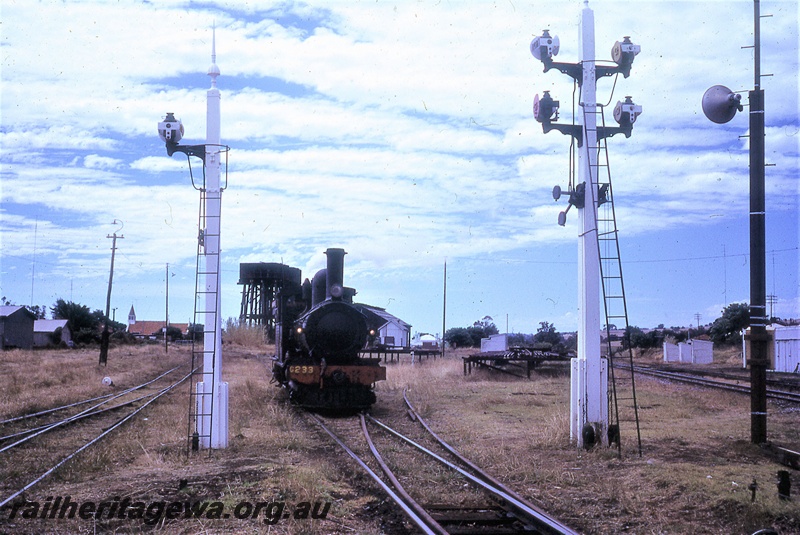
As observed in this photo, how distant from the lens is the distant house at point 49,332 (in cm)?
6662

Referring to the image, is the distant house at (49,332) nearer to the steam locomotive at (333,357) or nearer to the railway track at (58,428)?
the railway track at (58,428)

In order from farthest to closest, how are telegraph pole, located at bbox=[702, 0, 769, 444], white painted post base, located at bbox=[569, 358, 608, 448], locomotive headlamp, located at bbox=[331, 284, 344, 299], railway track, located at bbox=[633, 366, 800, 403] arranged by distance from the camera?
1. railway track, located at bbox=[633, 366, 800, 403]
2. locomotive headlamp, located at bbox=[331, 284, 344, 299]
3. white painted post base, located at bbox=[569, 358, 608, 448]
4. telegraph pole, located at bbox=[702, 0, 769, 444]

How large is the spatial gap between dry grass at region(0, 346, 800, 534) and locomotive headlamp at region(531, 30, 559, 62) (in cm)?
607

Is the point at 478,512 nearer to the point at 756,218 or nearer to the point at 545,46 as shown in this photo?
the point at 756,218

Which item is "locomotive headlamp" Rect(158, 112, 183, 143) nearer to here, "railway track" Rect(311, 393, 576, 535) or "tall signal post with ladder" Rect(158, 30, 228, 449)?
"tall signal post with ladder" Rect(158, 30, 228, 449)

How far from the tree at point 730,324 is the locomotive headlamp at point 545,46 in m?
55.9

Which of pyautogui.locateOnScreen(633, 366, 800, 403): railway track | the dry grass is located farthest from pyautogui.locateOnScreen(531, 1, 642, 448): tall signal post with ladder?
pyautogui.locateOnScreen(633, 366, 800, 403): railway track

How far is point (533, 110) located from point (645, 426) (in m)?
6.47

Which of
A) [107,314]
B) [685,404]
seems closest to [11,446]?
[685,404]

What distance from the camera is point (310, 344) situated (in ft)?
56.7

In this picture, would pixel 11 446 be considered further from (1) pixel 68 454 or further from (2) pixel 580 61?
(2) pixel 580 61

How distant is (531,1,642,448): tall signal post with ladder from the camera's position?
11086 mm

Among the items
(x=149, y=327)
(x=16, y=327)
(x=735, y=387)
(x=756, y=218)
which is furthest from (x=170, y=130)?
(x=149, y=327)

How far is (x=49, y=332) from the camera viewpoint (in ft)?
221
